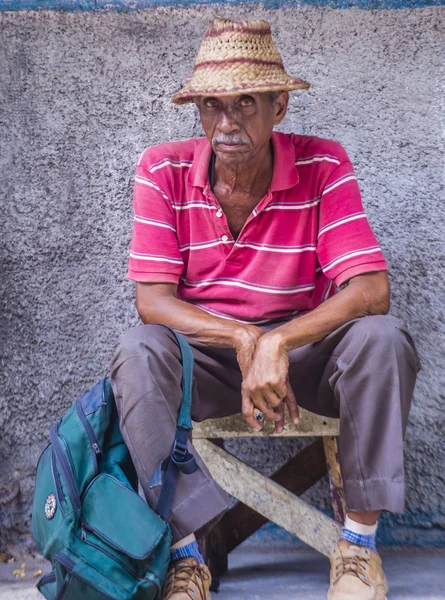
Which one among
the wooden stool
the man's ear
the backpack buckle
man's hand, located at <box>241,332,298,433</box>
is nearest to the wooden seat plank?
the wooden stool

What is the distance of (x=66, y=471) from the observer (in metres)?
1.90

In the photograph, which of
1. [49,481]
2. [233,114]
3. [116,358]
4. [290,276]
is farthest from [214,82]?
Answer: [49,481]

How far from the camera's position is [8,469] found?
121 inches

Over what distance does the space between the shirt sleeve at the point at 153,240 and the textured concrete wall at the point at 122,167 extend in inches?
23.7

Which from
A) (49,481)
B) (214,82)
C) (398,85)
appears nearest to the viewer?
(49,481)

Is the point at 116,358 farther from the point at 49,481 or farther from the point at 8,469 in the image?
the point at 8,469

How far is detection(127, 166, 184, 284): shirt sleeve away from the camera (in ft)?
8.02

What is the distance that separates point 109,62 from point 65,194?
0.57m

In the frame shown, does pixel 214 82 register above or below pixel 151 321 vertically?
above

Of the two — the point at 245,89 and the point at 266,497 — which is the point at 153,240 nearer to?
the point at 245,89

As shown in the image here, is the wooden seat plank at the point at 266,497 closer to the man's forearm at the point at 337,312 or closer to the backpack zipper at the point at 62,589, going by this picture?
the man's forearm at the point at 337,312

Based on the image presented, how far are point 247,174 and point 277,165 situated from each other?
0.10 m

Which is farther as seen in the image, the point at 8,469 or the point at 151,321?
the point at 8,469

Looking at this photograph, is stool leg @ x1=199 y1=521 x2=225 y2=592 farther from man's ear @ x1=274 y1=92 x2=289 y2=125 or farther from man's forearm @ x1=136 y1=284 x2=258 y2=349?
man's ear @ x1=274 y1=92 x2=289 y2=125
